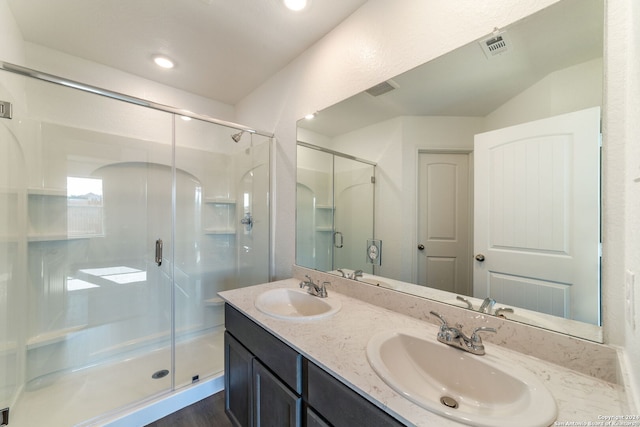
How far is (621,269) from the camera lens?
0.69 m

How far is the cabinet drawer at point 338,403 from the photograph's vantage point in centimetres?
64

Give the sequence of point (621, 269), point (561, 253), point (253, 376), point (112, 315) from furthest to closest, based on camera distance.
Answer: point (112, 315) → point (253, 376) → point (561, 253) → point (621, 269)

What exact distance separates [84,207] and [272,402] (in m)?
2.16

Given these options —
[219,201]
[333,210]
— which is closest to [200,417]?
[333,210]

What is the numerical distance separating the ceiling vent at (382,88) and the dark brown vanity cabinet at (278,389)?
139 cm

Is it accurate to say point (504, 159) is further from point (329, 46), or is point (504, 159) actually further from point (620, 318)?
point (329, 46)

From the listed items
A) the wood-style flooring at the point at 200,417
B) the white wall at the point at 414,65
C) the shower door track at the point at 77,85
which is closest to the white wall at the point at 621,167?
the white wall at the point at 414,65

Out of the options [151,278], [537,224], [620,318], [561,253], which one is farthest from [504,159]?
[151,278]

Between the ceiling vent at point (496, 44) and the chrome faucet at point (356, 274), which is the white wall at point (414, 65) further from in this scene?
the chrome faucet at point (356, 274)

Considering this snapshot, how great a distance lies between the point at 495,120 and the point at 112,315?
→ 10.2 ft

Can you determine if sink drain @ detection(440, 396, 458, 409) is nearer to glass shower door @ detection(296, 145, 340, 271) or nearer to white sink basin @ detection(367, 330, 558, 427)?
white sink basin @ detection(367, 330, 558, 427)

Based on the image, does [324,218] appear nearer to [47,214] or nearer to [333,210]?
[333,210]

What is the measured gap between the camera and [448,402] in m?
0.79

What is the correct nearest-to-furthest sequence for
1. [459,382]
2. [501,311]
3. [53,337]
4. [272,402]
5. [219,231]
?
1. [459,382]
2. [501,311]
3. [272,402]
4. [53,337]
5. [219,231]
